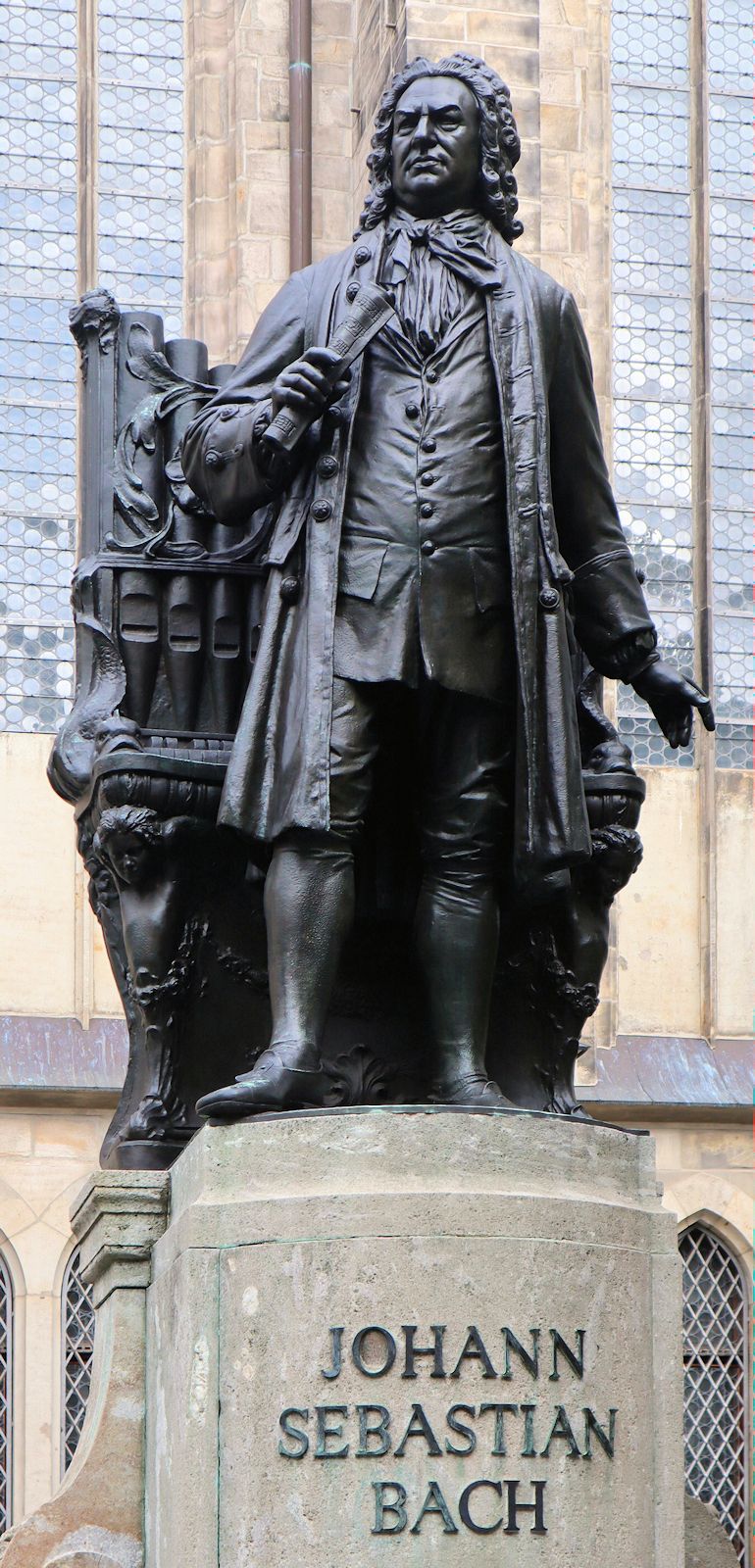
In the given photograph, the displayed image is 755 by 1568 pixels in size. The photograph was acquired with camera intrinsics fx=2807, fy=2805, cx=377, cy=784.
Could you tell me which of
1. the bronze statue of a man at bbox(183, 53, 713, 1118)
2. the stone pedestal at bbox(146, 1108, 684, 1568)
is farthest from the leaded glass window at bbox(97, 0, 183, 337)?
the stone pedestal at bbox(146, 1108, 684, 1568)

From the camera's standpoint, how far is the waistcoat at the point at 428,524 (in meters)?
5.06

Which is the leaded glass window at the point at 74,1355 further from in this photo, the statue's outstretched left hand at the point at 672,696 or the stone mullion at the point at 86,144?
the statue's outstretched left hand at the point at 672,696

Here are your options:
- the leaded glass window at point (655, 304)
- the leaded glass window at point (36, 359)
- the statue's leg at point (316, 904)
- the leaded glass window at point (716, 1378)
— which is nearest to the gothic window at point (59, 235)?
the leaded glass window at point (36, 359)

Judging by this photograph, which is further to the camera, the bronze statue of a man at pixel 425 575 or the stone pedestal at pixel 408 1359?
the bronze statue of a man at pixel 425 575

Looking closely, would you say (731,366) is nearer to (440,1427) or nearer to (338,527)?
(338,527)

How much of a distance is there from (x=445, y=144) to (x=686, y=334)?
10.6 meters

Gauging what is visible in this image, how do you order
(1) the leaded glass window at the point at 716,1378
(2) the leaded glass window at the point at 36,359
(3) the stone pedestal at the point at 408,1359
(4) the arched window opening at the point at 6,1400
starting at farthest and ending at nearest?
(2) the leaded glass window at the point at 36,359, (1) the leaded glass window at the point at 716,1378, (4) the arched window opening at the point at 6,1400, (3) the stone pedestal at the point at 408,1359

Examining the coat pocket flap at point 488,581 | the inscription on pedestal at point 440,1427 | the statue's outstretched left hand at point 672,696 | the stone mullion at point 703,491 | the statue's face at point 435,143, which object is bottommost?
the inscription on pedestal at point 440,1427

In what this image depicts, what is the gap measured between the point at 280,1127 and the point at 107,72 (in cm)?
1181

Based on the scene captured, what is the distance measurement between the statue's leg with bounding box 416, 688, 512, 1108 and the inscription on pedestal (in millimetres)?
661

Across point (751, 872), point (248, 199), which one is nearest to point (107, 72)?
point (248, 199)

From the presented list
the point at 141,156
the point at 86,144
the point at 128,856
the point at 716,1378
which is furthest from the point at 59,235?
→ the point at 128,856

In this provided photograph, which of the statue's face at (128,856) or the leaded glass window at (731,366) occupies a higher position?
the leaded glass window at (731,366)

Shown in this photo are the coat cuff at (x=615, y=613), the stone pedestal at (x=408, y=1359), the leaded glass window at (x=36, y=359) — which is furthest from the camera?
the leaded glass window at (x=36, y=359)
